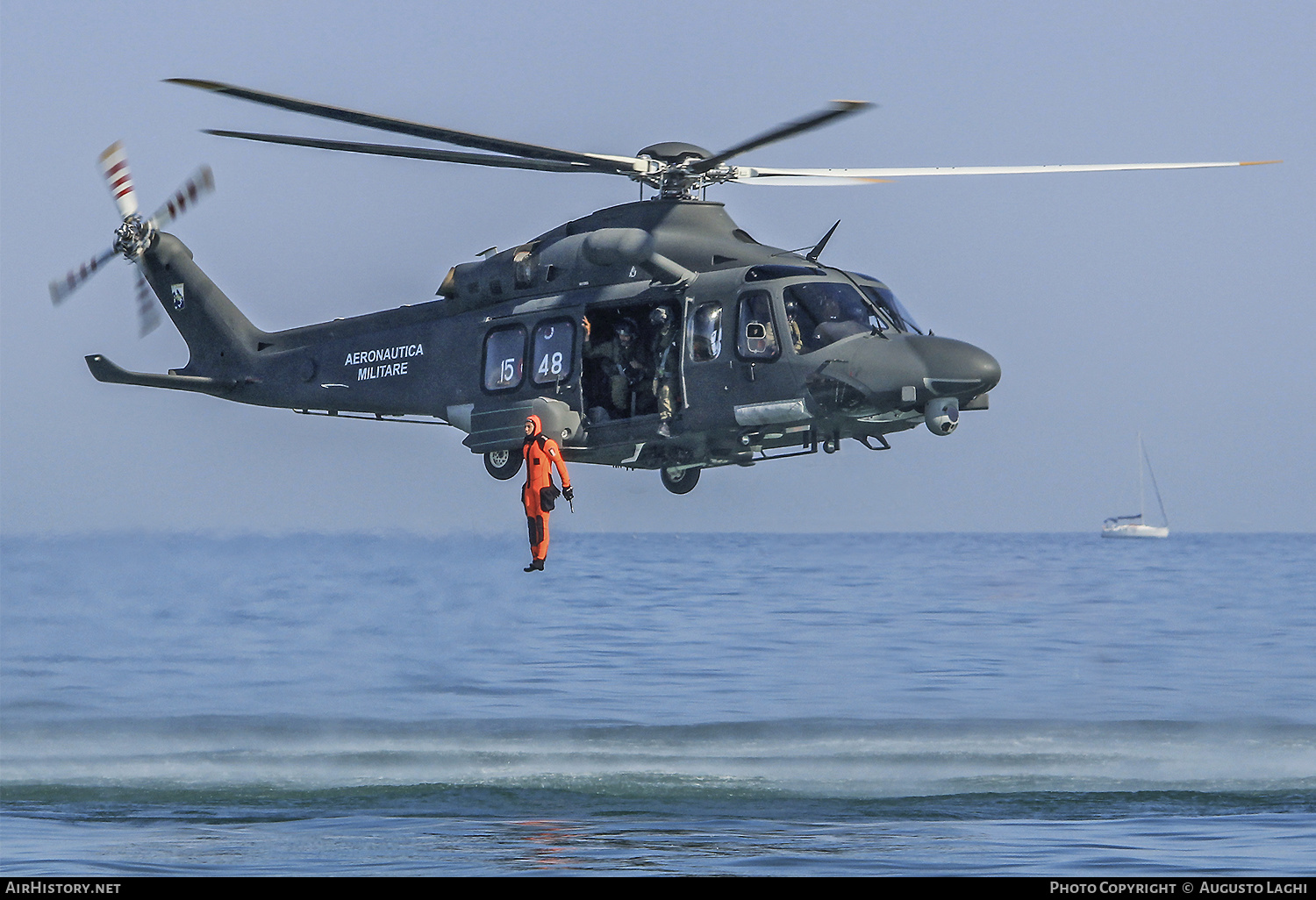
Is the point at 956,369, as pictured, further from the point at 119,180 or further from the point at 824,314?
the point at 119,180

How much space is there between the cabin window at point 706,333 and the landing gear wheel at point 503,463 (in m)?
2.09

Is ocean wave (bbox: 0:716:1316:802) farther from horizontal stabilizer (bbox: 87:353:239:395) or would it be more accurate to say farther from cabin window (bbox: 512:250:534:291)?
cabin window (bbox: 512:250:534:291)

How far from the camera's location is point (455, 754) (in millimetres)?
22906

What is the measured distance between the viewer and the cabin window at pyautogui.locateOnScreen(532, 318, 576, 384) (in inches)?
559

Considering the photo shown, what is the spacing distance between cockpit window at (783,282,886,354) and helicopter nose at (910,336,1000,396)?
2.41 feet

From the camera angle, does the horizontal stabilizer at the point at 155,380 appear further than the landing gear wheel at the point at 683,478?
Yes

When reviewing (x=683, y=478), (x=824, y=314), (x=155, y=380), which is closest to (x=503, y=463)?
(x=683, y=478)

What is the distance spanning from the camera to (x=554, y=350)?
563 inches

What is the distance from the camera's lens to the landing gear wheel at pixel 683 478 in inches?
583

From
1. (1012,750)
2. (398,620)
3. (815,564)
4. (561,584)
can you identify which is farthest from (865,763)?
(815,564)

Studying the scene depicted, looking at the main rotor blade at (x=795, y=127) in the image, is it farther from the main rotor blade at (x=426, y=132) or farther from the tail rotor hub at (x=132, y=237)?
the tail rotor hub at (x=132, y=237)

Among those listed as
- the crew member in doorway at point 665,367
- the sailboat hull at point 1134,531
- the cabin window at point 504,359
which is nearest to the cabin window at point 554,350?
the cabin window at point 504,359

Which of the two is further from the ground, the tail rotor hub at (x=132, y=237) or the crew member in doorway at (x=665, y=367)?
the tail rotor hub at (x=132, y=237)

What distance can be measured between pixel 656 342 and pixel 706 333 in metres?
0.62
